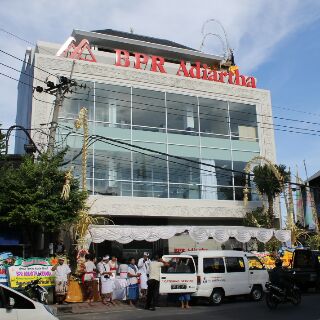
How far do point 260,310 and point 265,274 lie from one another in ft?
11.0

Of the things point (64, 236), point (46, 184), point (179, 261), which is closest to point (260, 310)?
point (179, 261)

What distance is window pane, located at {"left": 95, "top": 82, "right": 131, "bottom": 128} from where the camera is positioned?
88.7ft

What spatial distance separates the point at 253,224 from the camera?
27141mm

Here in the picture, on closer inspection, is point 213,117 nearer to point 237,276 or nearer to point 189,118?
point 189,118

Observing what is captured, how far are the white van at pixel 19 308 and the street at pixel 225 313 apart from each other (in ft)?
14.8

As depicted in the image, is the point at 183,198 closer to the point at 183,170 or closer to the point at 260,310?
the point at 183,170

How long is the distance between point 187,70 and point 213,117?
4148 millimetres

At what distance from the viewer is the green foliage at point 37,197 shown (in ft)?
59.8

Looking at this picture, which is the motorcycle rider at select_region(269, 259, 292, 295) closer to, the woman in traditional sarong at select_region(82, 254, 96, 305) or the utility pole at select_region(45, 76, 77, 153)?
the woman in traditional sarong at select_region(82, 254, 96, 305)

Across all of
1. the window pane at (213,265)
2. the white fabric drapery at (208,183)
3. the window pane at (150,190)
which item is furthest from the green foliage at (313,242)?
the window pane at (213,265)

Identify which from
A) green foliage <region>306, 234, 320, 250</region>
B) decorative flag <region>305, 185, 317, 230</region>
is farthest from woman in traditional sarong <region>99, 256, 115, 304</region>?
decorative flag <region>305, 185, 317, 230</region>

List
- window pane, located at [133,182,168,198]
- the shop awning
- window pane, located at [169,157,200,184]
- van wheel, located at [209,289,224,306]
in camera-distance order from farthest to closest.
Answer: window pane, located at [169,157,200,184], window pane, located at [133,182,168,198], the shop awning, van wheel, located at [209,289,224,306]

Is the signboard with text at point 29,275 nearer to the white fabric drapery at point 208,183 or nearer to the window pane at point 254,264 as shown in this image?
the window pane at point 254,264

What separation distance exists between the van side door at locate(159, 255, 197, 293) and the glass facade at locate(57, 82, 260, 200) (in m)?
10.4
